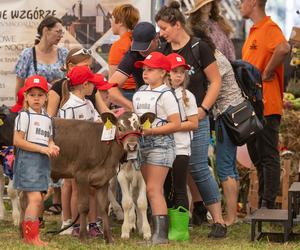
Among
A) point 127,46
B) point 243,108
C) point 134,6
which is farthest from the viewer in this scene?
point 134,6

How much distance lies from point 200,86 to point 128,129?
1177 mm

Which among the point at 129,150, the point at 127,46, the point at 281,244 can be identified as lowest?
the point at 281,244

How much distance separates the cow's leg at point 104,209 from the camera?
9.28 m

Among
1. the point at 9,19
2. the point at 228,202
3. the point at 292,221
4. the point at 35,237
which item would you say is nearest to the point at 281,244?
the point at 292,221

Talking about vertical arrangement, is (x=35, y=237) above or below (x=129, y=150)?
below

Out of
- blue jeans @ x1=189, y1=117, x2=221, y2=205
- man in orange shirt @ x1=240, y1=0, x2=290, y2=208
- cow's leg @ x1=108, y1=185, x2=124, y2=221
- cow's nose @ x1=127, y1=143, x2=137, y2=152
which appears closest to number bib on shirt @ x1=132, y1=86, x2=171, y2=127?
cow's nose @ x1=127, y1=143, x2=137, y2=152

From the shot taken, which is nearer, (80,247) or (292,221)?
(80,247)

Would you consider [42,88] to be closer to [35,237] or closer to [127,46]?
[35,237]

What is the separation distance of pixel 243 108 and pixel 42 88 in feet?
7.58

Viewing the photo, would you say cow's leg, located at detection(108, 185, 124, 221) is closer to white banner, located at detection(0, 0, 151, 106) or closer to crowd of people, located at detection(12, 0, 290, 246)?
crowd of people, located at detection(12, 0, 290, 246)

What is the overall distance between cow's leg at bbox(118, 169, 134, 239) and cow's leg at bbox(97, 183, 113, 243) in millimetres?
509

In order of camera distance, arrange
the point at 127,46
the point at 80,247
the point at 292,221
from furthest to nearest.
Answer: the point at 127,46
the point at 292,221
the point at 80,247

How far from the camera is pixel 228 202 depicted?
34.9ft

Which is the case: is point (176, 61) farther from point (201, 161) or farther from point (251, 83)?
point (251, 83)
